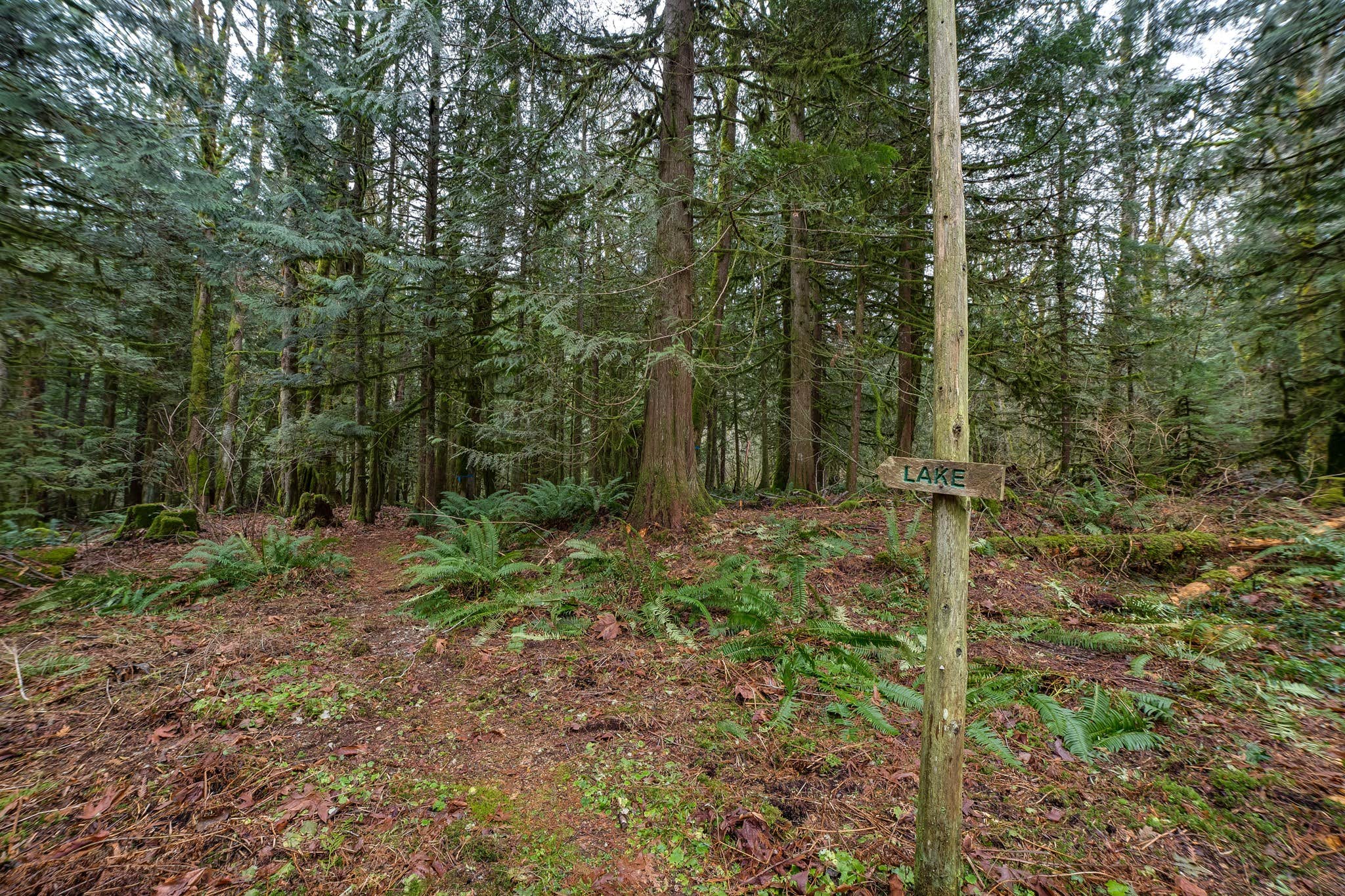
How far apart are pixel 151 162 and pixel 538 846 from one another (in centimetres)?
840

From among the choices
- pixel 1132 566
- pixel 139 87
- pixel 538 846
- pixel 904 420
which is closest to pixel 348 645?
pixel 538 846

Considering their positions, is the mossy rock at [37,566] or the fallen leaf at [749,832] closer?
the fallen leaf at [749,832]

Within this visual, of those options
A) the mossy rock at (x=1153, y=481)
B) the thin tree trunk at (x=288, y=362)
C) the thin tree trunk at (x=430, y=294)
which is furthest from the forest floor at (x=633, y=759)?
the thin tree trunk at (x=430, y=294)

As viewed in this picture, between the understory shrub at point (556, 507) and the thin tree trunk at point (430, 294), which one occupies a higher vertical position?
the thin tree trunk at point (430, 294)

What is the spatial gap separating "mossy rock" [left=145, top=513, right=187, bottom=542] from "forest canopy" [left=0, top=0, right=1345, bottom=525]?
622 mm

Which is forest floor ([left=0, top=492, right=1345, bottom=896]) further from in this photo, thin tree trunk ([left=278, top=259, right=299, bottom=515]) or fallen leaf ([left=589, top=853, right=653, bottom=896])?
thin tree trunk ([left=278, top=259, right=299, bottom=515])

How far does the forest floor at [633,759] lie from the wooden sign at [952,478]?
1884 millimetres

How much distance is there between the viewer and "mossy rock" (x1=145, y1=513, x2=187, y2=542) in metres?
8.83

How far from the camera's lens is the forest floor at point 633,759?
2512mm

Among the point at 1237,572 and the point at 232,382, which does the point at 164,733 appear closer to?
the point at 1237,572

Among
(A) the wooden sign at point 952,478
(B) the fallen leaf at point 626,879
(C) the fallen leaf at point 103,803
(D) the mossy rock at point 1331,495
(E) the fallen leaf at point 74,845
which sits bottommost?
(B) the fallen leaf at point 626,879

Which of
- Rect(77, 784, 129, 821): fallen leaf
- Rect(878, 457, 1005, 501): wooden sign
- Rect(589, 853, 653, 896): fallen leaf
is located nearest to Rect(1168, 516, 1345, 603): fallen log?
Rect(878, 457, 1005, 501): wooden sign

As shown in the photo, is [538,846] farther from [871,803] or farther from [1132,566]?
[1132,566]

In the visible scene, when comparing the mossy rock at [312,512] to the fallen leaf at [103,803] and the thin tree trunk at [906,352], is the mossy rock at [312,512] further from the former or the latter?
the thin tree trunk at [906,352]
